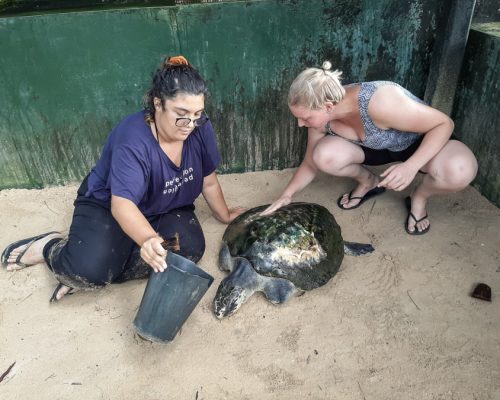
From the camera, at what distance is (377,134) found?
7.45ft

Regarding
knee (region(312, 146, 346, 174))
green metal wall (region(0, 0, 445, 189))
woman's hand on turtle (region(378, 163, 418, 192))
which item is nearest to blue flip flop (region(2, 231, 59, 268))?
green metal wall (region(0, 0, 445, 189))

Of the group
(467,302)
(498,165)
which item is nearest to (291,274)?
(467,302)

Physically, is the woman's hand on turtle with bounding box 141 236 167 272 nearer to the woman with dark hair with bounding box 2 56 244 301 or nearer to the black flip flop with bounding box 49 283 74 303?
the woman with dark hair with bounding box 2 56 244 301

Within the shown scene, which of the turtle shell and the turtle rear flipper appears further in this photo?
the turtle rear flipper

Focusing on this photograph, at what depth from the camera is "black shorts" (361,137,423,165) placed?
2.37 m

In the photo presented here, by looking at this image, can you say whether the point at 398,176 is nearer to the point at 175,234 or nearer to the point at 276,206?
the point at 276,206

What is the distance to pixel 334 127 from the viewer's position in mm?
2480

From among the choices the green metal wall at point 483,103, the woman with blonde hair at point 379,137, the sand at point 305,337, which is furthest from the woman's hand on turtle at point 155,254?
the green metal wall at point 483,103

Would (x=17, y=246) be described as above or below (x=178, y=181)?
below

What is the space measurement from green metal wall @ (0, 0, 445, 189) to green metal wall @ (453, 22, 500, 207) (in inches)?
11.0

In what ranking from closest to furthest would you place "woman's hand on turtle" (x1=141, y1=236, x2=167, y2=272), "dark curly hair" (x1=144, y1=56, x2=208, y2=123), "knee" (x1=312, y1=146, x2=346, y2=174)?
"woman's hand on turtle" (x1=141, y1=236, x2=167, y2=272)
"dark curly hair" (x1=144, y1=56, x2=208, y2=123)
"knee" (x1=312, y1=146, x2=346, y2=174)

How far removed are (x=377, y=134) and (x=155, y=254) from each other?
4.70ft

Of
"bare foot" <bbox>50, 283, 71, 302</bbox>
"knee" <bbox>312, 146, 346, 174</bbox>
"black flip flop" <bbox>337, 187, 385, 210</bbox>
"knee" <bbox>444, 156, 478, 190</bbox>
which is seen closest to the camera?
"bare foot" <bbox>50, 283, 71, 302</bbox>

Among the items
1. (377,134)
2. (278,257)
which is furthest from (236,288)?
(377,134)
